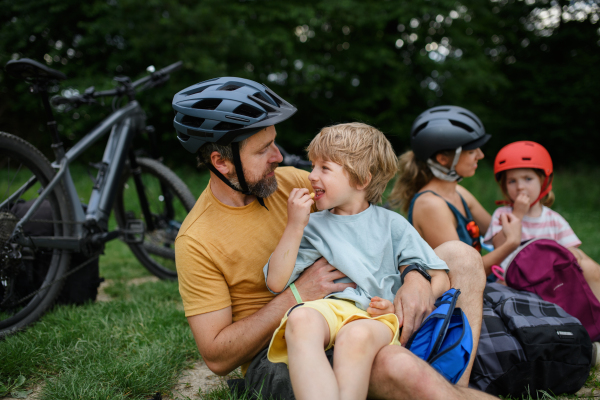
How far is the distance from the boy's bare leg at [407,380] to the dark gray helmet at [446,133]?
1.83m

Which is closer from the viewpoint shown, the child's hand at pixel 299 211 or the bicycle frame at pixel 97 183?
the child's hand at pixel 299 211

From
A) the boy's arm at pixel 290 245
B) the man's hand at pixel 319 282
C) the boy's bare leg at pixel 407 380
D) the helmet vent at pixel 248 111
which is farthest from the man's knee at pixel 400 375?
the helmet vent at pixel 248 111

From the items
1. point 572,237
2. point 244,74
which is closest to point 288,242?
point 572,237

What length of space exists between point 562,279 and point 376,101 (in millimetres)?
11653

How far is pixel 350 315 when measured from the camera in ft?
6.16

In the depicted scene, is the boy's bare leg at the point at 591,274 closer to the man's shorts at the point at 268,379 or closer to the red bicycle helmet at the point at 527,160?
the red bicycle helmet at the point at 527,160

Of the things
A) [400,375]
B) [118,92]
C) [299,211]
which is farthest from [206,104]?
[118,92]

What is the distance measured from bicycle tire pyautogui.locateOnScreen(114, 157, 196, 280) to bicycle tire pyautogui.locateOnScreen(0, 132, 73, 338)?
98 centimetres

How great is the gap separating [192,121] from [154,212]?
2.40 meters

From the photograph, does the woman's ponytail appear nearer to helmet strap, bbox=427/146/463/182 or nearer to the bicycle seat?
helmet strap, bbox=427/146/463/182

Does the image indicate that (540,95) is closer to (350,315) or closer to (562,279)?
(562,279)

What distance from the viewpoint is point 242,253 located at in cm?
212

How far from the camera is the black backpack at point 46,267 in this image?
10.4 ft

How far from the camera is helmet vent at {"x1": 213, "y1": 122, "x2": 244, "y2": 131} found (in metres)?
2.13
